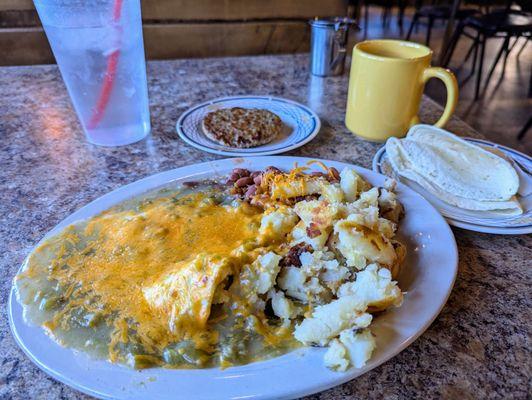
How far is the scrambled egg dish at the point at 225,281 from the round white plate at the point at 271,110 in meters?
0.26

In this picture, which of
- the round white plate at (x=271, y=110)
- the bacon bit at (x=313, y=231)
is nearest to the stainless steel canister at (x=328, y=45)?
the round white plate at (x=271, y=110)

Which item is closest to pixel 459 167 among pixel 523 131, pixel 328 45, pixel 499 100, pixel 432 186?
pixel 432 186

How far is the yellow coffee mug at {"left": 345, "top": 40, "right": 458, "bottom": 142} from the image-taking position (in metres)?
0.95

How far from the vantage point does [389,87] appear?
0.97 meters

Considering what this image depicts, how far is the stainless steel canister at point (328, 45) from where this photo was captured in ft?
4.79

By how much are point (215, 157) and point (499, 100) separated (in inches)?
134

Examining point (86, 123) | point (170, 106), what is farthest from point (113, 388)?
point (170, 106)

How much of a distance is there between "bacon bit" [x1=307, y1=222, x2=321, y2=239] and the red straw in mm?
637

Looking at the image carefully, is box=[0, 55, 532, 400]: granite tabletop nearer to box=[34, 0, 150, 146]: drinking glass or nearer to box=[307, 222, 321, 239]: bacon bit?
box=[34, 0, 150, 146]: drinking glass

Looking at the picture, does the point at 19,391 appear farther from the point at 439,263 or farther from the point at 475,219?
the point at 475,219

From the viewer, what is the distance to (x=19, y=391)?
0.51 metres

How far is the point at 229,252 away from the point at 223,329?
13 cm

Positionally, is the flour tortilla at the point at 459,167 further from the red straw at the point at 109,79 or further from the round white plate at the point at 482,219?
the red straw at the point at 109,79

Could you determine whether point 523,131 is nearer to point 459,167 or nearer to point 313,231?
point 459,167
